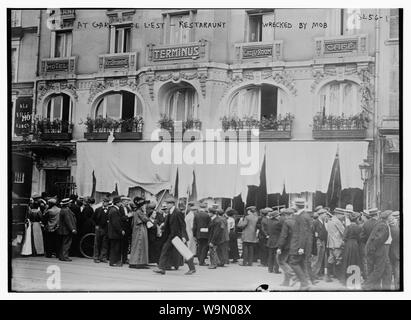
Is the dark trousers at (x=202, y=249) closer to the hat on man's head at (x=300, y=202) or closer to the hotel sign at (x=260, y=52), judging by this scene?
the hat on man's head at (x=300, y=202)

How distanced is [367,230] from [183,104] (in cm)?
355

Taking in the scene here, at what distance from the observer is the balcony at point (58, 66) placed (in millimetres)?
9062

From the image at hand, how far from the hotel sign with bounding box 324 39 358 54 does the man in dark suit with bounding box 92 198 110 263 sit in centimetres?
433

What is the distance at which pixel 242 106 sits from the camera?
8766mm

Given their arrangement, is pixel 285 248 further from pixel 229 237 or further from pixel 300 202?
pixel 229 237

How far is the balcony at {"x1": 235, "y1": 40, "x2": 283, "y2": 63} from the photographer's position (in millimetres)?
8633

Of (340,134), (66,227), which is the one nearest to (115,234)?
(66,227)

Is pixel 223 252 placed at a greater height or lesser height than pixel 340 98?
lesser

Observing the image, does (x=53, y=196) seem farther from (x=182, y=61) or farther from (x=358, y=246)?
(x=358, y=246)

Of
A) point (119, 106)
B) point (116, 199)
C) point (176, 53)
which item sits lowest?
point (116, 199)

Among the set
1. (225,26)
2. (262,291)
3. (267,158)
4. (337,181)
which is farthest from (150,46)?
(262,291)

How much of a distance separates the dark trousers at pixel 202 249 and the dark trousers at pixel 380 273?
2.50 m

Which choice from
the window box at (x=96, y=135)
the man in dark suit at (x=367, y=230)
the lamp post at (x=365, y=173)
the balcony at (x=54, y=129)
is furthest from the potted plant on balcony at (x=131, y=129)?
the man in dark suit at (x=367, y=230)

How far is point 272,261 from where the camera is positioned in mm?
8352
